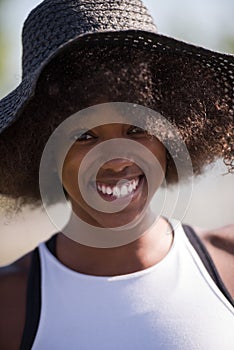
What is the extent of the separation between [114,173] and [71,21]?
0.45m

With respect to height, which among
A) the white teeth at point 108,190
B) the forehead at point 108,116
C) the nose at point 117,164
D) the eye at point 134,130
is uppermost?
the forehead at point 108,116

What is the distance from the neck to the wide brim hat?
0.44 meters

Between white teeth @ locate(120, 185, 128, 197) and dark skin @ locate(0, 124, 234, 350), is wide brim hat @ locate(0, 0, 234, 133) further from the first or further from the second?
white teeth @ locate(120, 185, 128, 197)

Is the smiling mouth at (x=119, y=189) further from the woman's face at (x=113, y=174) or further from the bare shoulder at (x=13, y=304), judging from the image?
the bare shoulder at (x=13, y=304)

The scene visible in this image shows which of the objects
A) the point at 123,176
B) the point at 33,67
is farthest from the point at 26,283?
the point at 33,67

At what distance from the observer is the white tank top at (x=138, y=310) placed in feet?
8.34

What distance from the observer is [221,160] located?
292cm

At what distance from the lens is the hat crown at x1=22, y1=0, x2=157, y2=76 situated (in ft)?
8.29

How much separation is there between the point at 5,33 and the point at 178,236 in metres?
12.3

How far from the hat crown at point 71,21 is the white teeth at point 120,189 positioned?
0.40m

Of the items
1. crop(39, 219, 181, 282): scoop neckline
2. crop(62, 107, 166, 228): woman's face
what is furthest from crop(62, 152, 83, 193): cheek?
crop(39, 219, 181, 282): scoop neckline

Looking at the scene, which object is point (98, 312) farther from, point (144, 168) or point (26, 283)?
point (144, 168)

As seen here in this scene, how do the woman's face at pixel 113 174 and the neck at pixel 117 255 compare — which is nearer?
the woman's face at pixel 113 174

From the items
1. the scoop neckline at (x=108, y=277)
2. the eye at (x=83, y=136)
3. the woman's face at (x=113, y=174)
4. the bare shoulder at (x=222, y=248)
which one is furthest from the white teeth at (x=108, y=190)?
the bare shoulder at (x=222, y=248)
